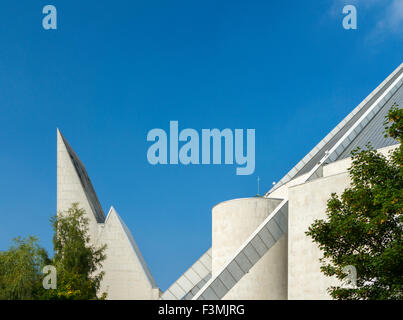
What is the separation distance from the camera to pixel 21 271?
2783cm

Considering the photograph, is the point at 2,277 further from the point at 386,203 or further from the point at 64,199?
the point at 386,203

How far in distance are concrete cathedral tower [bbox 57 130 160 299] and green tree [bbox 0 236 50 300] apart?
13092 mm

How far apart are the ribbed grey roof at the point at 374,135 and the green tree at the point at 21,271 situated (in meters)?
18.3

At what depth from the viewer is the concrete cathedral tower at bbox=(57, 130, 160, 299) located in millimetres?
42469

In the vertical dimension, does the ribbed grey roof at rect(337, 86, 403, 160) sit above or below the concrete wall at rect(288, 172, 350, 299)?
above

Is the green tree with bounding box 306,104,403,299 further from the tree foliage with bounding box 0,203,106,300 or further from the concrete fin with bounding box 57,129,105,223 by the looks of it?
the concrete fin with bounding box 57,129,105,223

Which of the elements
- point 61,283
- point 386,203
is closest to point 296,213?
point 386,203

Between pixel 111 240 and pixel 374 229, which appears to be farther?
pixel 111 240

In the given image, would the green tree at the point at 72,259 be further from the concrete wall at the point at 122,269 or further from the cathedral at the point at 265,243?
the cathedral at the point at 265,243

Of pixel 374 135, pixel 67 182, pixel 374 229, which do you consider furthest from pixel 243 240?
pixel 67 182

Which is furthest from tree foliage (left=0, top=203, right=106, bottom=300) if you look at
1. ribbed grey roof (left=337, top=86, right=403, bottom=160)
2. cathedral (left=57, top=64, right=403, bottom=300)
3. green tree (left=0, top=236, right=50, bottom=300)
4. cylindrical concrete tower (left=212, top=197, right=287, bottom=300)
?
ribbed grey roof (left=337, top=86, right=403, bottom=160)

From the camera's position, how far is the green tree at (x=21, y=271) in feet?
89.3

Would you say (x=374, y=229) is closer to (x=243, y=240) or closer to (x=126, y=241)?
(x=243, y=240)

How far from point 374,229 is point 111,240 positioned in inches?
1303
